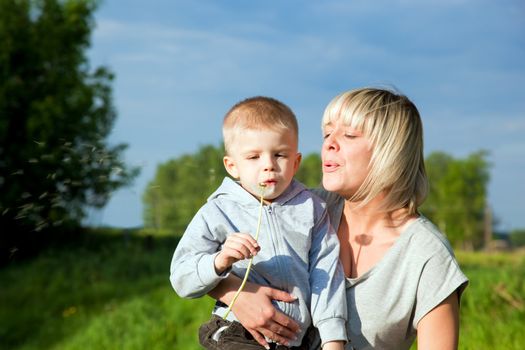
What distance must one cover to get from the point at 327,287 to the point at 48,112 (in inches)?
594

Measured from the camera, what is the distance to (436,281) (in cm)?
295

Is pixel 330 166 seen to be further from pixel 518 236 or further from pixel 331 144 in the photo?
pixel 518 236

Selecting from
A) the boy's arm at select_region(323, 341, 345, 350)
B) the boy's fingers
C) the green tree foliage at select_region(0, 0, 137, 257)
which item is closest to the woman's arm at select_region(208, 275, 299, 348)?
the boy's fingers

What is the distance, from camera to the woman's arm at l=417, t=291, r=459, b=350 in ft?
9.66

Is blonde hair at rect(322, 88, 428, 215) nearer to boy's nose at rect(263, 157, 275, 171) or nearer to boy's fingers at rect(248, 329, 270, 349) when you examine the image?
boy's nose at rect(263, 157, 275, 171)

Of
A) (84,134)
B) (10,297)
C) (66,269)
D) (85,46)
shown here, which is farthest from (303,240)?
(85,46)

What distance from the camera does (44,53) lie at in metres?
17.5

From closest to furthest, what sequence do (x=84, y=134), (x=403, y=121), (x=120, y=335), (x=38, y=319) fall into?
(x=403, y=121), (x=120, y=335), (x=38, y=319), (x=84, y=134)

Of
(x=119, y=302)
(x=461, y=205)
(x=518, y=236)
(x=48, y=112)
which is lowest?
(x=518, y=236)

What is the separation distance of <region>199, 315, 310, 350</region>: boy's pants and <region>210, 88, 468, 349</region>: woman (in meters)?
0.12

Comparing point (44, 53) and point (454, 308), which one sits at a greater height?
point (44, 53)

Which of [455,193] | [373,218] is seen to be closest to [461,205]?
[455,193]

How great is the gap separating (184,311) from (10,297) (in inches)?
222

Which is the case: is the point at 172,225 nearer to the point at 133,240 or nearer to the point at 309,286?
the point at 133,240
